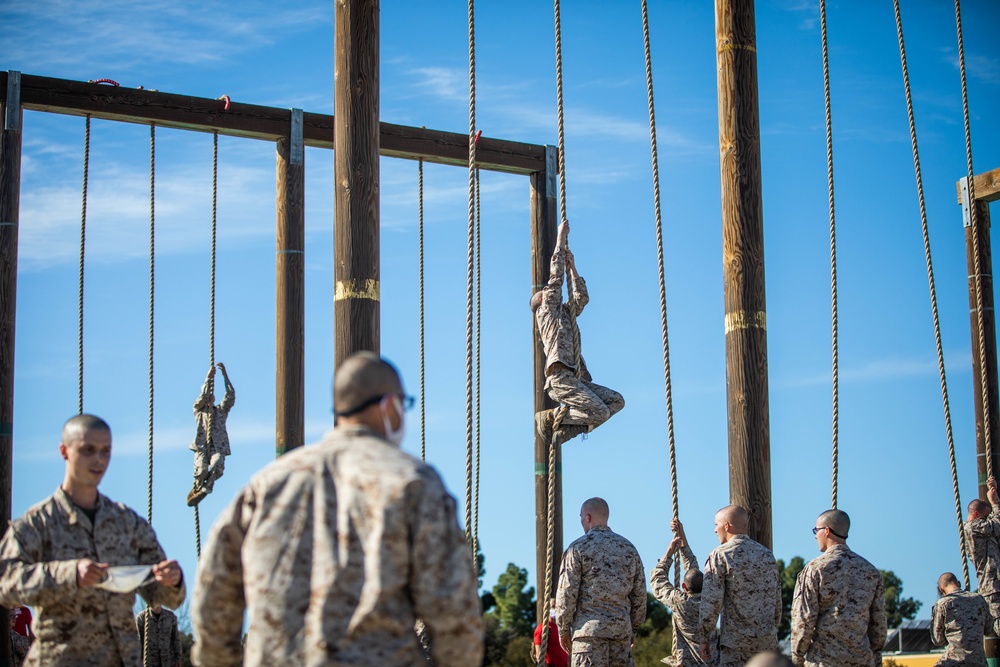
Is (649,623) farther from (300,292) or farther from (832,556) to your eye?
(832,556)

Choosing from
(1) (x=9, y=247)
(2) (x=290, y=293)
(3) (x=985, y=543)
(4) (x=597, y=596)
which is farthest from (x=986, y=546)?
(1) (x=9, y=247)

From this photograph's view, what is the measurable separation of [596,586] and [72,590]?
3.44m

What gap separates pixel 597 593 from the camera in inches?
303

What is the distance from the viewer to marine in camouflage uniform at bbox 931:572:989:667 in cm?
1166

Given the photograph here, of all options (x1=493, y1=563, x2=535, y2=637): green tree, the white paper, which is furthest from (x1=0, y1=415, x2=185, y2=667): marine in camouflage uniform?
(x1=493, y1=563, x2=535, y2=637): green tree

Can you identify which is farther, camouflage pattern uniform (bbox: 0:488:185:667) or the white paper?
camouflage pattern uniform (bbox: 0:488:185:667)

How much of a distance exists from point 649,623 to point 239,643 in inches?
1169

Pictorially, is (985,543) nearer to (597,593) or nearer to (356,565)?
(597,593)

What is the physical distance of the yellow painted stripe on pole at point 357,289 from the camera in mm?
7668

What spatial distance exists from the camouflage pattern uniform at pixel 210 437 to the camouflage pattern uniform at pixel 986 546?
6.68 m

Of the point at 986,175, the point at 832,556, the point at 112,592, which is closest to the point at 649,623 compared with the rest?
the point at 986,175

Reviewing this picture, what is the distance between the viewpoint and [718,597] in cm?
747

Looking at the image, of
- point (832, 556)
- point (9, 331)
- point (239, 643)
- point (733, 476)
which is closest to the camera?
point (239, 643)

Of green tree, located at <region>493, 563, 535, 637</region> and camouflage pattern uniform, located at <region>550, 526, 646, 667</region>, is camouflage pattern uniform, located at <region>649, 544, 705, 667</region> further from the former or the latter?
green tree, located at <region>493, 563, 535, 637</region>
